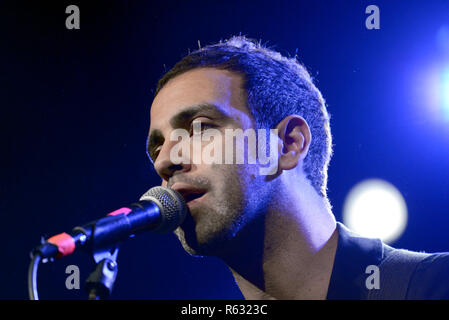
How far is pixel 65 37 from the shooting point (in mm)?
2902

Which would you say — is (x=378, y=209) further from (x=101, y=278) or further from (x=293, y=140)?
(x=101, y=278)

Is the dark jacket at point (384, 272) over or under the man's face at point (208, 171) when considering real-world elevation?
under

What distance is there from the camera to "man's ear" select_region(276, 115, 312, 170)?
2.04 metres

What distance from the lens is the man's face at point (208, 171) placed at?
180 centimetres

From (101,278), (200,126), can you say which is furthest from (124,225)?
(200,126)

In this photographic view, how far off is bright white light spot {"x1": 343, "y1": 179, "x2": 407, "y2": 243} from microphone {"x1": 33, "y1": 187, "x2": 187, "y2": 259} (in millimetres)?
1369

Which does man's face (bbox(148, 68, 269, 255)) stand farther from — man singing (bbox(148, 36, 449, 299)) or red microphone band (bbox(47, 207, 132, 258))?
red microphone band (bbox(47, 207, 132, 258))

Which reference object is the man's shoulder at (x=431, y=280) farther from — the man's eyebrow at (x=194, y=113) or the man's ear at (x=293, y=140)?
the man's eyebrow at (x=194, y=113)

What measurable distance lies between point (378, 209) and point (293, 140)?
913 millimetres

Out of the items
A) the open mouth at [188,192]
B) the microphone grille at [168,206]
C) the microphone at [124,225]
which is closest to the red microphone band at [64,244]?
the microphone at [124,225]

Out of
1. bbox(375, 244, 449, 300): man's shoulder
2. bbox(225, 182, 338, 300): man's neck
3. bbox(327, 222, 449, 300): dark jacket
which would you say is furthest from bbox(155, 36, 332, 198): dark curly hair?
bbox(375, 244, 449, 300): man's shoulder

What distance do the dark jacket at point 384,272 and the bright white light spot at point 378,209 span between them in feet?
2.08

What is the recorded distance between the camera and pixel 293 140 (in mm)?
2119
